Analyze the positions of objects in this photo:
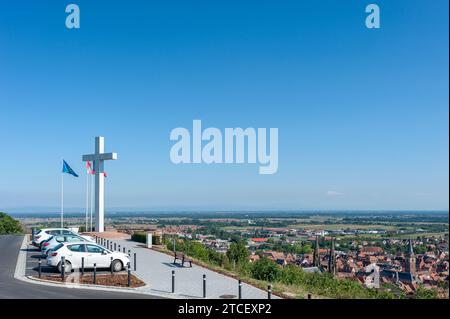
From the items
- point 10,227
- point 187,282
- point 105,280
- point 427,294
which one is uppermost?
point 105,280

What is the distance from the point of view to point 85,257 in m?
18.3

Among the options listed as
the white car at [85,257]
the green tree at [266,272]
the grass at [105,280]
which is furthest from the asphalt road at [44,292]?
the green tree at [266,272]

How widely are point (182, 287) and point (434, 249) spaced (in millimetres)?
34869

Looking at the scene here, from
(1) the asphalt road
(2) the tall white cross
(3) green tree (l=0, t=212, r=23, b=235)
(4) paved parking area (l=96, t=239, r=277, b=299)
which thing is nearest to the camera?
(1) the asphalt road

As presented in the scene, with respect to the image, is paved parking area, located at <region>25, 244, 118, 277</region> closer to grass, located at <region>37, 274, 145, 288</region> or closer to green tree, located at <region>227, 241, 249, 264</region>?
grass, located at <region>37, 274, 145, 288</region>

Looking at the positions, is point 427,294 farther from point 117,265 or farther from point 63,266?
point 63,266

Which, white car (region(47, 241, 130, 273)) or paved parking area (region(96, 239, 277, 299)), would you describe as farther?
white car (region(47, 241, 130, 273))

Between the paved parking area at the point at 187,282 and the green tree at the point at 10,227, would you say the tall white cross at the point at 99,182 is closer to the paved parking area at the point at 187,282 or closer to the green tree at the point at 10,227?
the paved parking area at the point at 187,282

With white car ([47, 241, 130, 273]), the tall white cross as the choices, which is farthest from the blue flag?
white car ([47, 241, 130, 273])

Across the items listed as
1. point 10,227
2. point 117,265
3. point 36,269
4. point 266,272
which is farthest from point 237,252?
point 10,227

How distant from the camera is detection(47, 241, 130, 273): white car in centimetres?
1806

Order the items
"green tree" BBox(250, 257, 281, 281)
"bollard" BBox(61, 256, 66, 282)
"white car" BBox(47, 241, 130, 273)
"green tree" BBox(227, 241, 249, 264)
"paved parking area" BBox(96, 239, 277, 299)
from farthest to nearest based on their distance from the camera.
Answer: "green tree" BBox(227, 241, 249, 264) → "green tree" BBox(250, 257, 281, 281) → "white car" BBox(47, 241, 130, 273) → "bollard" BBox(61, 256, 66, 282) → "paved parking area" BBox(96, 239, 277, 299)
